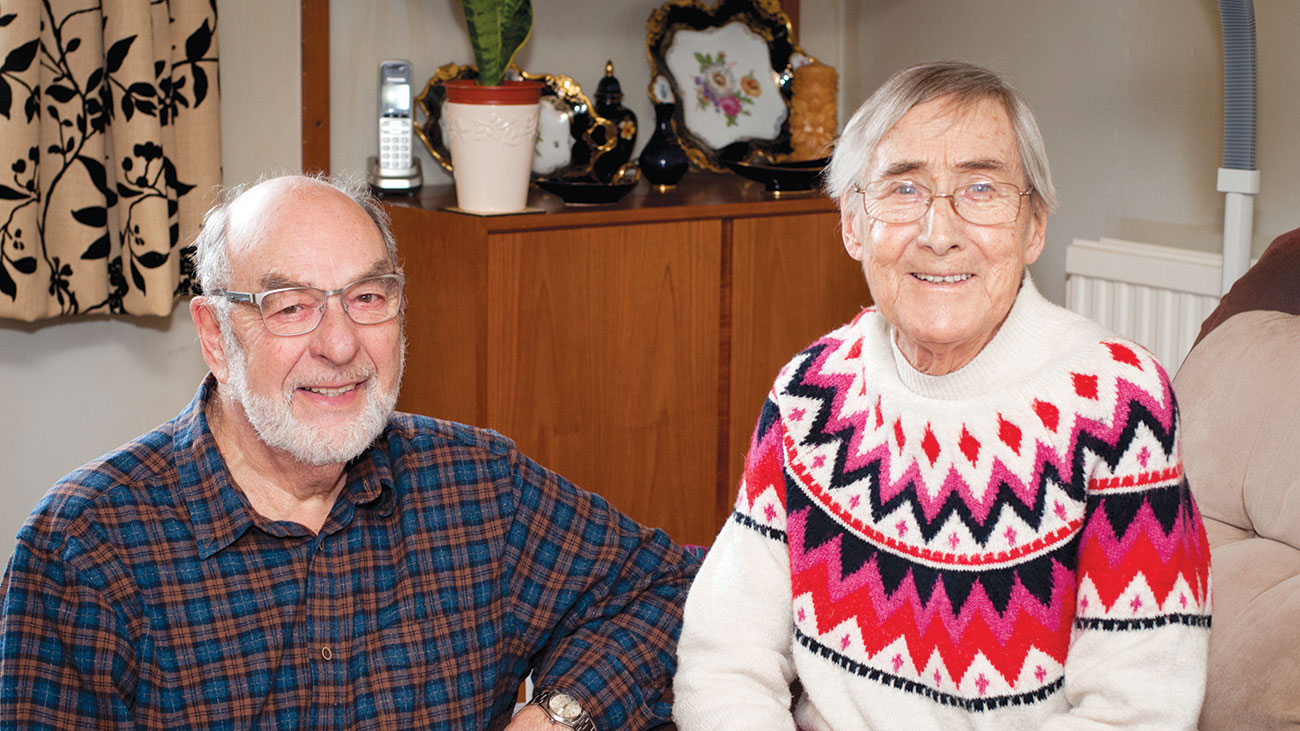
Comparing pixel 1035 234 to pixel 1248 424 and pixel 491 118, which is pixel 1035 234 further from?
pixel 491 118

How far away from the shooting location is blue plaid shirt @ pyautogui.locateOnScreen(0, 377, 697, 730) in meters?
1.33

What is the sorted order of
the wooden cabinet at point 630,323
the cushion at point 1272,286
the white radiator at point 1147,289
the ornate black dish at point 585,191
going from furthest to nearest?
the ornate black dish at point 585,191 < the wooden cabinet at point 630,323 < the white radiator at point 1147,289 < the cushion at point 1272,286

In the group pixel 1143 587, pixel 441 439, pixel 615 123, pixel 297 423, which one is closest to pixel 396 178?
pixel 615 123

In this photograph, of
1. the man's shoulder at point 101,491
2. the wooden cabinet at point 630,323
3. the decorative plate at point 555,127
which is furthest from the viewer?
the decorative plate at point 555,127

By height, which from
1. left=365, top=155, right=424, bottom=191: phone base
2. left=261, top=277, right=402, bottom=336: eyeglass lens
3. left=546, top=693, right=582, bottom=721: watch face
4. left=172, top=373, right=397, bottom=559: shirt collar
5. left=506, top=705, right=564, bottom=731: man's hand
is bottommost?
left=506, top=705, right=564, bottom=731: man's hand

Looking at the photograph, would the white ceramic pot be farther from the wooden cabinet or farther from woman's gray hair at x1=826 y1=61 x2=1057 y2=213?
woman's gray hair at x1=826 y1=61 x2=1057 y2=213

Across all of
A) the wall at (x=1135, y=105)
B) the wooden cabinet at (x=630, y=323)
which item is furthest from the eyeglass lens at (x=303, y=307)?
the wall at (x=1135, y=105)

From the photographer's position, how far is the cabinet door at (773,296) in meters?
3.04

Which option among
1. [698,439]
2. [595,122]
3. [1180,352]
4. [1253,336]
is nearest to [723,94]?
[595,122]

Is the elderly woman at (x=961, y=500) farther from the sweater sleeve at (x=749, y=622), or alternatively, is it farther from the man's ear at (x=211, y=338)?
the man's ear at (x=211, y=338)

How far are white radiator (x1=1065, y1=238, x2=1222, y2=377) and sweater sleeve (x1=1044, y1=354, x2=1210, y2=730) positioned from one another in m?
1.53

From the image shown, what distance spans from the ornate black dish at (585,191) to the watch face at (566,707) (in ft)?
5.22

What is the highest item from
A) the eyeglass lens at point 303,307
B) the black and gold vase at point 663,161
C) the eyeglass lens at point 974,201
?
the black and gold vase at point 663,161

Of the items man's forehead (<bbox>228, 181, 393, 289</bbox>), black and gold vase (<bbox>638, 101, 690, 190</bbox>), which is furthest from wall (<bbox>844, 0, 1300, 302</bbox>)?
man's forehead (<bbox>228, 181, 393, 289</bbox>)
